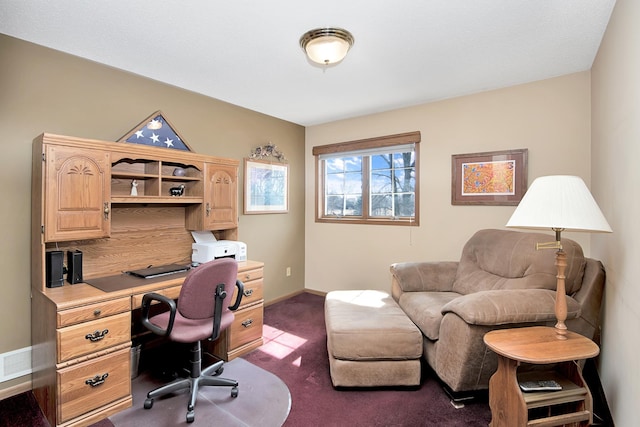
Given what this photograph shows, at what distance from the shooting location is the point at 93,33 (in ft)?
6.79

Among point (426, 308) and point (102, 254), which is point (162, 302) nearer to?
point (102, 254)

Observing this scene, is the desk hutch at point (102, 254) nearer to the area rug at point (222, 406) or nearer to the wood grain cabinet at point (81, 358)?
the wood grain cabinet at point (81, 358)

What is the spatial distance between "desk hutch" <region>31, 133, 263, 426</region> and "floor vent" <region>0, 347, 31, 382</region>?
0.34 feet

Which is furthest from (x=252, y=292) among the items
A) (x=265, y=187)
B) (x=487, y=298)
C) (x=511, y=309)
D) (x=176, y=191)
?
(x=511, y=309)

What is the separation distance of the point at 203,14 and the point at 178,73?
0.97 metres

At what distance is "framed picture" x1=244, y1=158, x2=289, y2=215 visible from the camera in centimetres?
374

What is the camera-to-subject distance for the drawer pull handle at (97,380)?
6.14 feet

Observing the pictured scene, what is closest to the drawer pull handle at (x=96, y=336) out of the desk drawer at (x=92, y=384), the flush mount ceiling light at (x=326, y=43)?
the desk drawer at (x=92, y=384)

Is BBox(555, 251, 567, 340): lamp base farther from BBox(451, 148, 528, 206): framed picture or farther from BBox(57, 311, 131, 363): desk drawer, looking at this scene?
BBox(57, 311, 131, 363): desk drawer

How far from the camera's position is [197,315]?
6.56ft

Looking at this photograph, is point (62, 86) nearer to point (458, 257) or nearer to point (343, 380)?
point (343, 380)

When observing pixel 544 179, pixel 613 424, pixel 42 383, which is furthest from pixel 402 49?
pixel 42 383

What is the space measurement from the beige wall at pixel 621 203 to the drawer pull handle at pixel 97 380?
2.71m

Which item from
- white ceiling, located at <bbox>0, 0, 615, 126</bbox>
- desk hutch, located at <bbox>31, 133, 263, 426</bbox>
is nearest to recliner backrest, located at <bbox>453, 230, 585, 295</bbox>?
white ceiling, located at <bbox>0, 0, 615, 126</bbox>
